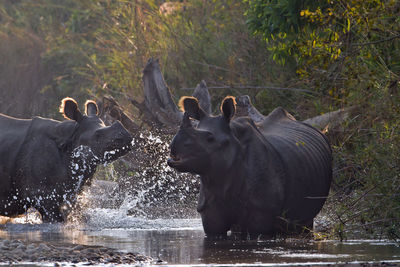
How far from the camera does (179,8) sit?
16.3 meters

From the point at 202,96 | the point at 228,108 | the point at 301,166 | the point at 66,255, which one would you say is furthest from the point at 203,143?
the point at 202,96

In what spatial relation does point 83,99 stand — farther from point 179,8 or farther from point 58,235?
point 58,235

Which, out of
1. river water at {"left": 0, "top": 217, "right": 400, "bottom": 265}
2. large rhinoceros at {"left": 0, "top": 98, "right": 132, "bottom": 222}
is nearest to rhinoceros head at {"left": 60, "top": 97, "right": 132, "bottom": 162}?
large rhinoceros at {"left": 0, "top": 98, "right": 132, "bottom": 222}

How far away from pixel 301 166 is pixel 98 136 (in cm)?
249

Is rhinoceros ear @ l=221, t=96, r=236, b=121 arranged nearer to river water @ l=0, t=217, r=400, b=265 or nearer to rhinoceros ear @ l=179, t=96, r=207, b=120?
rhinoceros ear @ l=179, t=96, r=207, b=120

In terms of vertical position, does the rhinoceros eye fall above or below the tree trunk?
below

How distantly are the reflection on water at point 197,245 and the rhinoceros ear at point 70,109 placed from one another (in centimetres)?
125

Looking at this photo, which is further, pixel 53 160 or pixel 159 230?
pixel 53 160

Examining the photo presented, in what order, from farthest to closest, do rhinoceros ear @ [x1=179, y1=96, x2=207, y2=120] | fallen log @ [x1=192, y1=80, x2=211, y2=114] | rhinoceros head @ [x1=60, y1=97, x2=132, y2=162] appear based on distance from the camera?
1. fallen log @ [x1=192, y1=80, x2=211, y2=114]
2. rhinoceros head @ [x1=60, y1=97, x2=132, y2=162]
3. rhinoceros ear @ [x1=179, y1=96, x2=207, y2=120]

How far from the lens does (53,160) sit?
930cm

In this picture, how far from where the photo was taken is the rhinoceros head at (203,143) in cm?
722

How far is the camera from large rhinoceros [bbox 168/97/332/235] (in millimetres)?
7320

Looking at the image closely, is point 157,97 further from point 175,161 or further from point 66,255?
point 66,255

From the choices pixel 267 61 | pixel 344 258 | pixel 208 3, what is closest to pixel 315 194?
pixel 344 258
